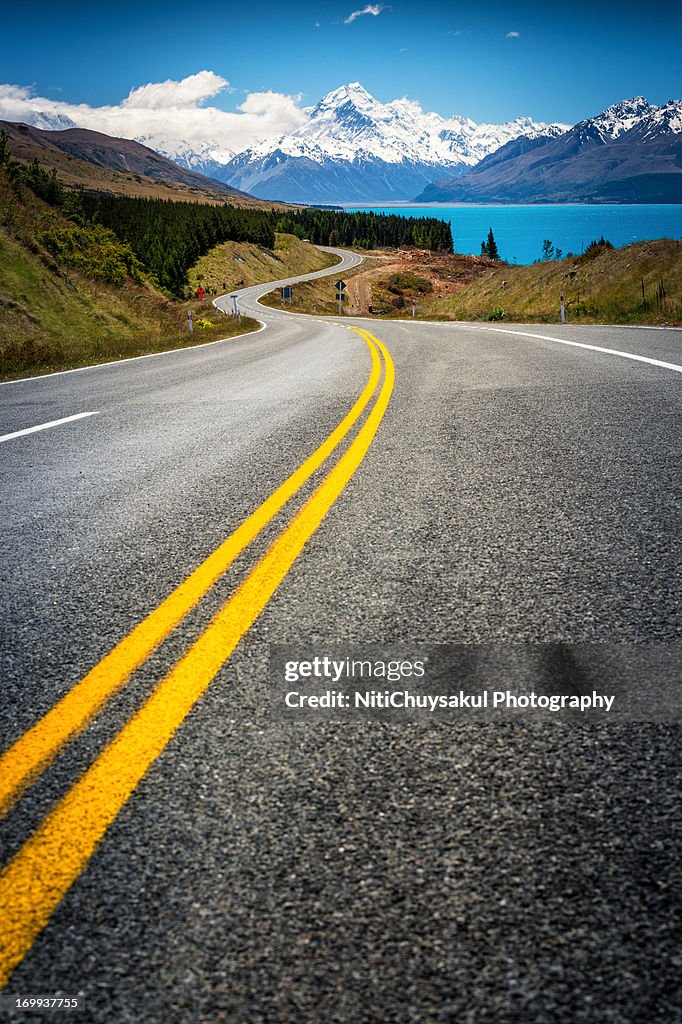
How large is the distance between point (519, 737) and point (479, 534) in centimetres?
158

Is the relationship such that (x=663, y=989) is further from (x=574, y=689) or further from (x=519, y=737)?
(x=574, y=689)

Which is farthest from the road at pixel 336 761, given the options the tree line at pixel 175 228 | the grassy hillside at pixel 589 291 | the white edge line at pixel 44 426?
the tree line at pixel 175 228

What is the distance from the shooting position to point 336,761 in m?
1.76

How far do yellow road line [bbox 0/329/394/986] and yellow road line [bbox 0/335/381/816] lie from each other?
136mm

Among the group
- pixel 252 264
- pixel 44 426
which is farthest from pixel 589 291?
pixel 252 264

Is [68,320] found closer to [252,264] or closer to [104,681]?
Answer: [104,681]

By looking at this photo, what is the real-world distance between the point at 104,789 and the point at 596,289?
1152 inches

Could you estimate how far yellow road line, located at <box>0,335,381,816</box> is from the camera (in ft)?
5.68

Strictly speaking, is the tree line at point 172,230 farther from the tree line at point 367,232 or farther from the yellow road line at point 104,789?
the yellow road line at point 104,789

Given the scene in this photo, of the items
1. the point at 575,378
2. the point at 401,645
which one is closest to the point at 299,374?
the point at 575,378

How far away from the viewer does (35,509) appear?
4020mm

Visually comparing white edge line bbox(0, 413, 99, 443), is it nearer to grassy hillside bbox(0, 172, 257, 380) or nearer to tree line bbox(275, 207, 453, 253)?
grassy hillside bbox(0, 172, 257, 380)

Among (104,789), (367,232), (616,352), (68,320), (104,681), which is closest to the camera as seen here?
(104,789)

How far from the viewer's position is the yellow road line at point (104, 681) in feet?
5.68
